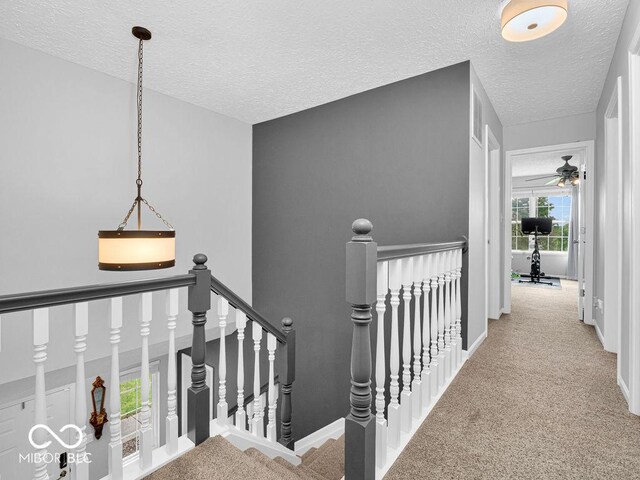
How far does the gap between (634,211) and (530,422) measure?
4.26ft

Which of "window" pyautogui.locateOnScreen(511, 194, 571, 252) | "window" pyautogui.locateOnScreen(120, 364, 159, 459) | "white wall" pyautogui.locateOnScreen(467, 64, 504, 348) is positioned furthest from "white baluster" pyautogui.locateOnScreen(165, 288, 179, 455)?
"window" pyautogui.locateOnScreen(511, 194, 571, 252)

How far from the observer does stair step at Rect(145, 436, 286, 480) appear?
4.78 ft

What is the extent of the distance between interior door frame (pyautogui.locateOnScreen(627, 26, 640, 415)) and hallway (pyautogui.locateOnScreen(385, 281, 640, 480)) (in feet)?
0.72

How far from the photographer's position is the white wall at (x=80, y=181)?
8.40 feet

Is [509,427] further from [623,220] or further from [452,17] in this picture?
[452,17]

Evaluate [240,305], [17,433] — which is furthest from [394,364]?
[17,433]

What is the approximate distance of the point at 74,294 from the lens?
1.21 meters

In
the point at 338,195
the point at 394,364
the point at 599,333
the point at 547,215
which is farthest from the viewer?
the point at 547,215

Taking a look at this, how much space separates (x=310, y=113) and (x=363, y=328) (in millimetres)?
3249

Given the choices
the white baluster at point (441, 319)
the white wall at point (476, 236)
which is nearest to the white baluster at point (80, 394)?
the white baluster at point (441, 319)

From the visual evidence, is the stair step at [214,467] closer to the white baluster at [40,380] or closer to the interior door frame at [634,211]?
the white baluster at [40,380]

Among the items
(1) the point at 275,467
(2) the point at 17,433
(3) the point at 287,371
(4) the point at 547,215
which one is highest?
(4) the point at 547,215

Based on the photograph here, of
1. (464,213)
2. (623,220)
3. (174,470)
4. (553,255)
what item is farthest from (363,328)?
(553,255)

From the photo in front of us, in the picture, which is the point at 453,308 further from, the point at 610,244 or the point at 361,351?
the point at 610,244
